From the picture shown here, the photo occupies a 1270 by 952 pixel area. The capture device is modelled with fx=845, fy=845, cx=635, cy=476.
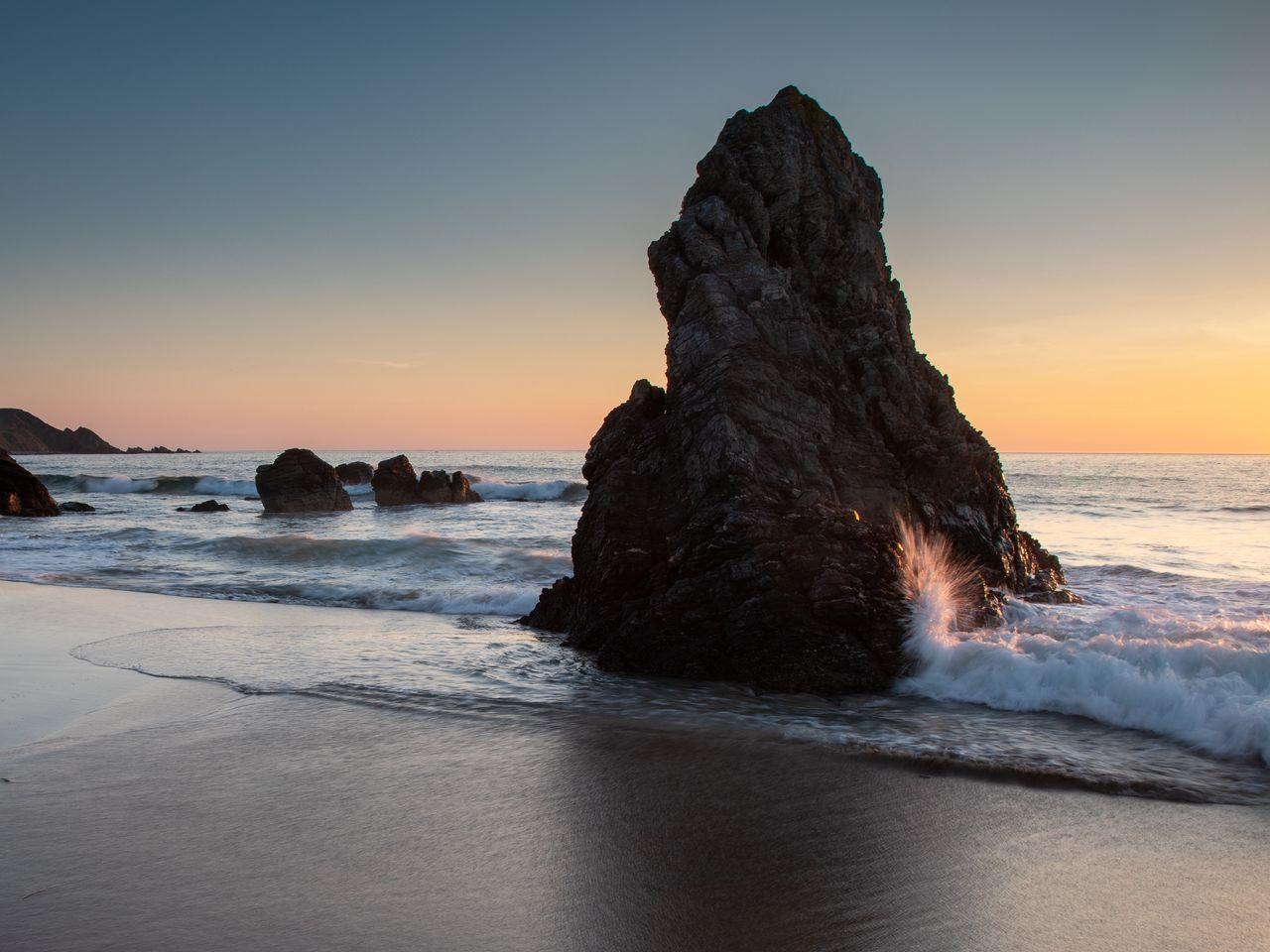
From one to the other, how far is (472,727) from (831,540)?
3995mm

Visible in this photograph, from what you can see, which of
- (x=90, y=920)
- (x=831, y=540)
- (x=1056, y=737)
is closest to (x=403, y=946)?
(x=90, y=920)

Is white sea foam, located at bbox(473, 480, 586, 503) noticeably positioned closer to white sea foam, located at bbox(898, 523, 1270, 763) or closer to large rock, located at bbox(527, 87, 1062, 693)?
large rock, located at bbox(527, 87, 1062, 693)

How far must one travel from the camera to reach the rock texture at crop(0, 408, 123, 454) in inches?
6585

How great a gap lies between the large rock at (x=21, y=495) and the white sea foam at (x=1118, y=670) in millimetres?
35641

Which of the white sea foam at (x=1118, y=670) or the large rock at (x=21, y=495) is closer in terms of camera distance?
the white sea foam at (x=1118, y=670)

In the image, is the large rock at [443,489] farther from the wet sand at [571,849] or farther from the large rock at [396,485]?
the wet sand at [571,849]

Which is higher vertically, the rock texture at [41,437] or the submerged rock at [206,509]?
the rock texture at [41,437]

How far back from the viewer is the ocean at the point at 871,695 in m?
6.39

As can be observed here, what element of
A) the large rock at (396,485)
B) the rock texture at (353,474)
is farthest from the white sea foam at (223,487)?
the large rock at (396,485)

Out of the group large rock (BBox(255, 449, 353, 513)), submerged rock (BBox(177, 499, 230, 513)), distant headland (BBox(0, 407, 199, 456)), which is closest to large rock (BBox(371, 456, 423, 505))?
large rock (BBox(255, 449, 353, 513))

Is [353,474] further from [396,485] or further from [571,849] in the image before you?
[571,849]

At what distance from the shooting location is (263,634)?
36.5 feet

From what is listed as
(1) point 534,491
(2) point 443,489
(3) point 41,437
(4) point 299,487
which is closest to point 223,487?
(1) point 534,491

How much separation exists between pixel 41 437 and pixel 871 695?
206478 millimetres
